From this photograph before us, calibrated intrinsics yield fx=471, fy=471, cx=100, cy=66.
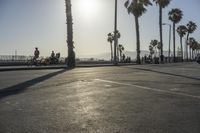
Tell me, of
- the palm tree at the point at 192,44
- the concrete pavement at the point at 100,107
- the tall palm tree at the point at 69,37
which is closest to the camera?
the concrete pavement at the point at 100,107

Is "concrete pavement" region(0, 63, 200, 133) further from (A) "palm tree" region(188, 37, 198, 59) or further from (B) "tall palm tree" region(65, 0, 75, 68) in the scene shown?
(A) "palm tree" region(188, 37, 198, 59)

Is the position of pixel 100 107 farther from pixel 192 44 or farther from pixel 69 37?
pixel 192 44

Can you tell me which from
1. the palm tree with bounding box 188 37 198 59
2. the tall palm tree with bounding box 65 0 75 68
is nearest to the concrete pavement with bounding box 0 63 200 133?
the tall palm tree with bounding box 65 0 75 68

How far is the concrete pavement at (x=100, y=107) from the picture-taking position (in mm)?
9008

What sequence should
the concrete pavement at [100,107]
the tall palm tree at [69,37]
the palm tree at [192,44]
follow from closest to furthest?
the concrete pavement at [100,107]
the tall palm tree at [69,37]
the palm tree at [192,44]

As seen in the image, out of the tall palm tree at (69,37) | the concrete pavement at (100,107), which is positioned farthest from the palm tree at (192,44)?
the concrete pavement at (100,107)

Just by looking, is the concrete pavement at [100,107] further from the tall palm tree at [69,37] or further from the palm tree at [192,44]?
the palm tree at [192,44]

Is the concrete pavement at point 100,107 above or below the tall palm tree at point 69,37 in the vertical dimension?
below

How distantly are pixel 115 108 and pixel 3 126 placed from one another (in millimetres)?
3015

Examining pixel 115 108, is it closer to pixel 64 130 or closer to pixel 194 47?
pixel 64 130

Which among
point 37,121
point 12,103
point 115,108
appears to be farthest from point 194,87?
point 37,121

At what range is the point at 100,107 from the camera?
11.3m

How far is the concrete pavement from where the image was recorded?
901cm

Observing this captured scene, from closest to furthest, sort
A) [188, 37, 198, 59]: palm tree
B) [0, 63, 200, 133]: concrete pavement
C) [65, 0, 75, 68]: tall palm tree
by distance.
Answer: [0, 63, 200, 133]: concrete pavement < [65, 0, 75, 68]: tall palm tree < [188, 37, 198, 59]: palm tree
